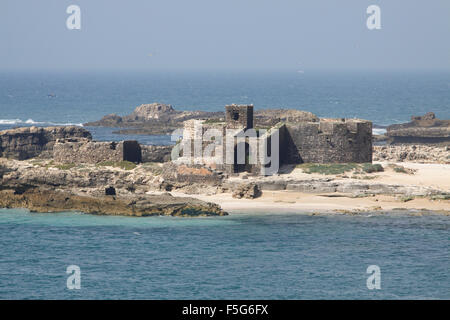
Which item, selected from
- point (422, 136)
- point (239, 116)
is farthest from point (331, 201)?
point (422, 136)

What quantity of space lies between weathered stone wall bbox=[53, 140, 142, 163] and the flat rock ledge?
504 centimetres

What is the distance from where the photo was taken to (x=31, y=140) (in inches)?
2339

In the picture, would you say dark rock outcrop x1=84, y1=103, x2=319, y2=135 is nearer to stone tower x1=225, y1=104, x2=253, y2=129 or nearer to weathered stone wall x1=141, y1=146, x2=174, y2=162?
weathered stone wall x1=141, y1=146, x2=174, y2=162

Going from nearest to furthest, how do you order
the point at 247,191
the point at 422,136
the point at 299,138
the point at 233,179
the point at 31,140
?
1. the point at 247,191
2. the point at 233,179
3. the point at 299,138
4. the point at 31,140
5. the point at 422,136

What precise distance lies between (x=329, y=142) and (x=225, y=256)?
50.7ft

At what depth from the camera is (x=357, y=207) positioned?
43.8m

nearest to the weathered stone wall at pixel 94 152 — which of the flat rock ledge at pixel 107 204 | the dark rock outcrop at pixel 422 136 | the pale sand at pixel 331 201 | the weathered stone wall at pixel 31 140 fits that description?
the weathered stone wall at pixel 31 140

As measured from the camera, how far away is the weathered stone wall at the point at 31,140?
5719 cm

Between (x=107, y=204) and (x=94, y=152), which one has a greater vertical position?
(x=94, y=152)

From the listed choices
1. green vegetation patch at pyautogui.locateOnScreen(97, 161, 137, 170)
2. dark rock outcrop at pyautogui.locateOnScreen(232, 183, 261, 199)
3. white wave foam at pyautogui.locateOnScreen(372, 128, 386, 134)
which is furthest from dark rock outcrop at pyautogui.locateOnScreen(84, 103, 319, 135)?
dark rock outcrop at pyautogui.locateOnScreen(232, 183, 261, 199)

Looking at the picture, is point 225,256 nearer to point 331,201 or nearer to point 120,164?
point 331,201

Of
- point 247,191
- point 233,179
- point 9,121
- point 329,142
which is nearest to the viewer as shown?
point 247,191

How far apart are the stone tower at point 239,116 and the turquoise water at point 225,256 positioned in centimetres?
889
